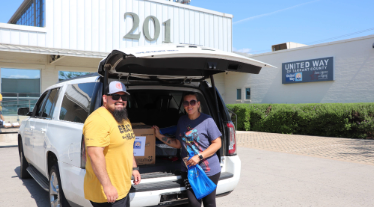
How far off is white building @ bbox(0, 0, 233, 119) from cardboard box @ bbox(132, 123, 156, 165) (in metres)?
9.88

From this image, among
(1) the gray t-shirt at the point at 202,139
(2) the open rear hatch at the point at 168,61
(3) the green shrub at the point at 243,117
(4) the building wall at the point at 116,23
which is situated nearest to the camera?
(2) the open rear hatch at the point at 168,61

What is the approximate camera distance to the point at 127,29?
1622cm

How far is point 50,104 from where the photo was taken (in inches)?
185

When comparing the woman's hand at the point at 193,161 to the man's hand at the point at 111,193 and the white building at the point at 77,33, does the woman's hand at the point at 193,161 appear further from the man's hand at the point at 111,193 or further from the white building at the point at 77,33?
the white building at the point at 77,33

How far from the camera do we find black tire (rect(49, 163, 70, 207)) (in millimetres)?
3537

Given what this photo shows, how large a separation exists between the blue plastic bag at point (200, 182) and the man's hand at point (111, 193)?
1.03 m

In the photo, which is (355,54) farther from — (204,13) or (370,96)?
(204,13)

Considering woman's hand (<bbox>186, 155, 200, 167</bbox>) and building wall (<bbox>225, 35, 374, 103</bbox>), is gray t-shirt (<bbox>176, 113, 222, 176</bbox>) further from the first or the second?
building wall (<bbox>225, 35, 374, 103</bbox>)

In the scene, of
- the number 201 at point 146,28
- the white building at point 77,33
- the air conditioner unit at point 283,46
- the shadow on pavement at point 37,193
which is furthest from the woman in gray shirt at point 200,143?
the air conditioner unit at point 283,46

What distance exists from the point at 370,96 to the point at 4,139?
1788cm

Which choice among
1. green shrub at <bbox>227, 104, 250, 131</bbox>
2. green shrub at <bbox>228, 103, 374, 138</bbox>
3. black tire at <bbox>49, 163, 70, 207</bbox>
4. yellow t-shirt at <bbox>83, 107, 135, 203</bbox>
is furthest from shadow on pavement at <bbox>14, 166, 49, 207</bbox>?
green shrub at <bbox>227, 104, 250, 131</bbox>

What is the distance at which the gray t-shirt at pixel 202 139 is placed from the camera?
348 cm

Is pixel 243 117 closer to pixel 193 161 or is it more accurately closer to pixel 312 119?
pixel 312 119

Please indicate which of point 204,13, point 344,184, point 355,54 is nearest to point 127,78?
point 344,184
